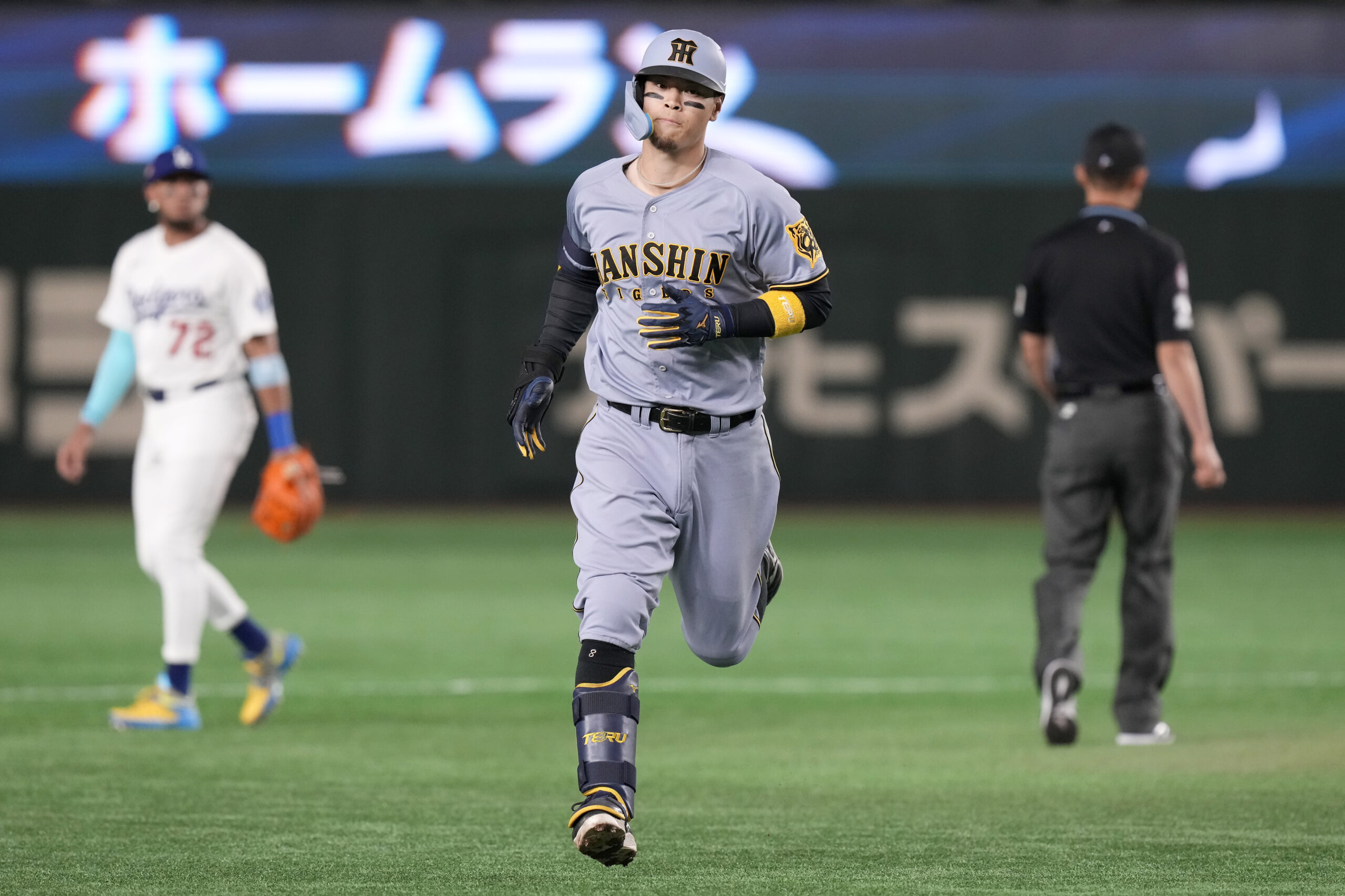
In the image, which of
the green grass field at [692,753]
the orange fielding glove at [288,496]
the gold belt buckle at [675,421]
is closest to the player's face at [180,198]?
the orange fielding glove at [288,496]

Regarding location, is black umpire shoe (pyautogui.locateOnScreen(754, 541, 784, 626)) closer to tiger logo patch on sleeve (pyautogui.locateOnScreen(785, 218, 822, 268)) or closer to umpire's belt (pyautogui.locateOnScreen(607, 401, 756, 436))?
umpire's belt (pyautogui.locateOnScreen(607, 401, 756, 436))

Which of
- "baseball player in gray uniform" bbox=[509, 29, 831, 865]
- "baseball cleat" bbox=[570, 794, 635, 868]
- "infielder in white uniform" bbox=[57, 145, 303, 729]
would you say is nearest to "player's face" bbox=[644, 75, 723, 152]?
"baseball player in gray uniform" bbox=[509, 29, 831, 865]

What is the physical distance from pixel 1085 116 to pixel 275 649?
14.0m

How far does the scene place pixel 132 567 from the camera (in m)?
15.9

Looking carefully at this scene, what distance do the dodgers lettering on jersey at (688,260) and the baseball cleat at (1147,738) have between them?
3.02 m

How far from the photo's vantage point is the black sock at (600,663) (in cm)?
579

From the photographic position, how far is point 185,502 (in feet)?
28.8

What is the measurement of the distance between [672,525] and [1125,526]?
119 inches

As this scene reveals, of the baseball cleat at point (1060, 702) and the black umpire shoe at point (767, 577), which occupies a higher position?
the black umpire shoe at point (767, 577)

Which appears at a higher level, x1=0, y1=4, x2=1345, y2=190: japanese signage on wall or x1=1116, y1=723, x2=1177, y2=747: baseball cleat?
x1=0, y1=4, x2=1345, y2=190: japanese signage on wall

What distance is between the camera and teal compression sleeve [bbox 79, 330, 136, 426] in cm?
909

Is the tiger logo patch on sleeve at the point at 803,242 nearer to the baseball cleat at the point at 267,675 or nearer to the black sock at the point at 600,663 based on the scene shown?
the black sock at the point at 600,663

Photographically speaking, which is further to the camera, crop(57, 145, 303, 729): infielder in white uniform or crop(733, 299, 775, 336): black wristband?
crop(57, 145, 303, 729): infielder in white uniform

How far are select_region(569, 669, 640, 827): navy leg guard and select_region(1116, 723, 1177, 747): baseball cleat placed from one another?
10.6 ft
